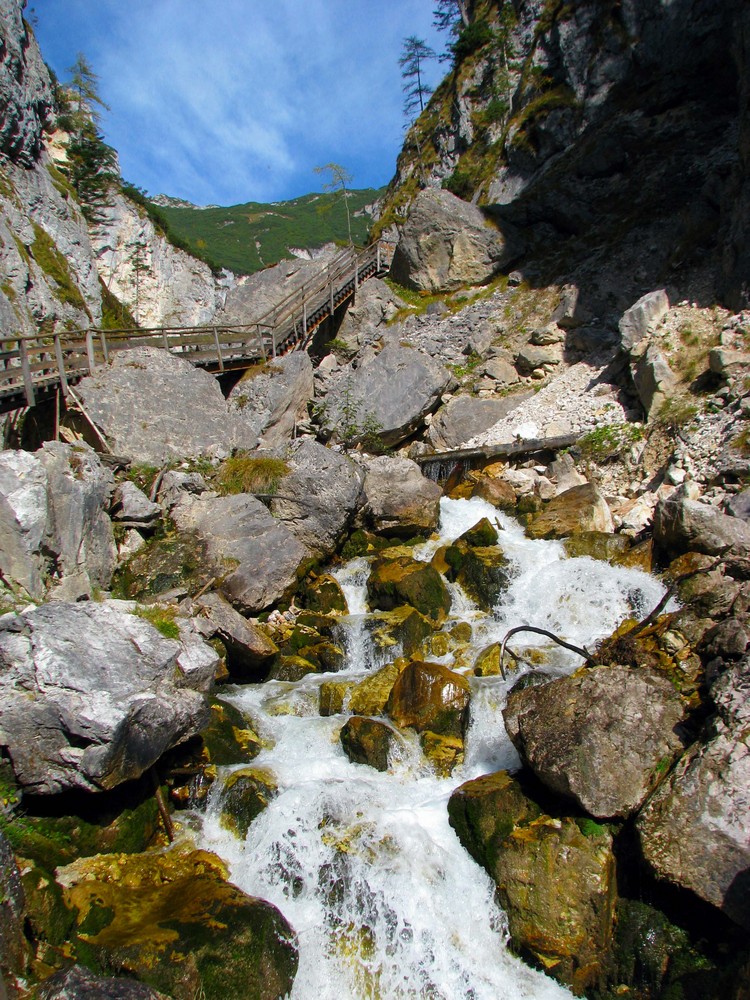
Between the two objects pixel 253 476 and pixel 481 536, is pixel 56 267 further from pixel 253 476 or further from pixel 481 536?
pixel 481 536

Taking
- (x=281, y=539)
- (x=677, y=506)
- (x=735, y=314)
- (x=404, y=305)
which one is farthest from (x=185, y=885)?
(x=404, y=305)

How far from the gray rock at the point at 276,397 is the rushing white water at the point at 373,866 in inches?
462

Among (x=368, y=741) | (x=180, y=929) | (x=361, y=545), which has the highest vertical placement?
(x=361, y=545)

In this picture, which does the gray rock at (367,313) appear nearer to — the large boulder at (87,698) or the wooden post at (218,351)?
the wooden post at (218,351)

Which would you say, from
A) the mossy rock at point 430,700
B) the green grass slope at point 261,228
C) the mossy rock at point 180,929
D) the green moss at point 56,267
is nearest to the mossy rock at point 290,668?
the mossy rock at point 430,700

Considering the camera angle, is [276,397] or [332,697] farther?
[276,397]

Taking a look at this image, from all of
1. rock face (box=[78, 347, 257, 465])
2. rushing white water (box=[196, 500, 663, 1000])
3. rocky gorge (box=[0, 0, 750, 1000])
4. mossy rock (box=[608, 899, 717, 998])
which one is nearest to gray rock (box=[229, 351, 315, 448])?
rocky gorge (box=[0, 0, 750, 1000])

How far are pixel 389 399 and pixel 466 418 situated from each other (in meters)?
2.80

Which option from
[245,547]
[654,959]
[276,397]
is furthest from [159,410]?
[654,959]

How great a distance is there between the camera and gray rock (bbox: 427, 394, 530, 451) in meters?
18.2

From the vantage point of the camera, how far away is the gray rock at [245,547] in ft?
36.3

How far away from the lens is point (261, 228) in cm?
9694

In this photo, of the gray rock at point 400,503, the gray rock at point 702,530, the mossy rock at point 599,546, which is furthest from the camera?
the gray rock at point 400,503

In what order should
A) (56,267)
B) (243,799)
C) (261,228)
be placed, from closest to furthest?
(243,799) < (56,267) < (261,228)
